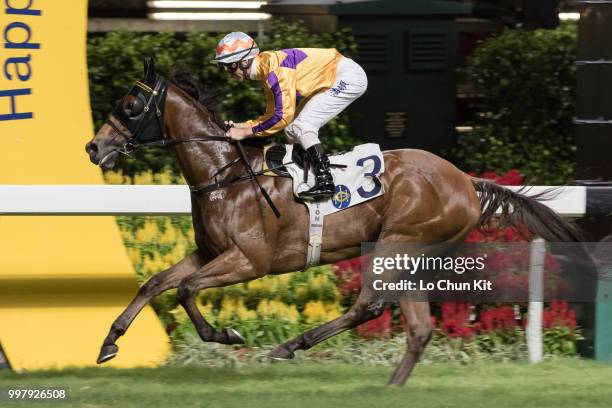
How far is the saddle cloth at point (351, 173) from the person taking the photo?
696 centimetres

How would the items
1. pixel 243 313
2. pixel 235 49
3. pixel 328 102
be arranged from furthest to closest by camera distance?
pixel 243 313
pixel 328 102
pixel 235 49

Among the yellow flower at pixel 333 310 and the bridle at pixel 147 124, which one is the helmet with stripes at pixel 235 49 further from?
the yellow flower at pixel 333 310

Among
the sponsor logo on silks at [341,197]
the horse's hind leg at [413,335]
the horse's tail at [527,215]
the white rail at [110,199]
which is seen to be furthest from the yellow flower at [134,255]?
the horse's tail at [527,215]

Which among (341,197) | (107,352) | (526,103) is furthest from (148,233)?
(526,103)

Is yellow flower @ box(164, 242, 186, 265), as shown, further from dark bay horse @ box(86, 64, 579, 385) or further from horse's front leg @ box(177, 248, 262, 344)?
horse's front leg @ box(177, 248, 262, 344)

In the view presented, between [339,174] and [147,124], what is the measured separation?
42.6 inches

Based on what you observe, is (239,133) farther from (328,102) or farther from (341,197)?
(341,197)

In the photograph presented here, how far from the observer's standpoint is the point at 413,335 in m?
6.93

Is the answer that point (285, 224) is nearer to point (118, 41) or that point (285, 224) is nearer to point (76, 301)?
point (76, 301)

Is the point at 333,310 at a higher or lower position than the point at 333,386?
higher

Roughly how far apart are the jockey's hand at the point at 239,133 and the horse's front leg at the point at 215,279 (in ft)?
2.06

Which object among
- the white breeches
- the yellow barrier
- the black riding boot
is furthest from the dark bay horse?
the yellow barrier

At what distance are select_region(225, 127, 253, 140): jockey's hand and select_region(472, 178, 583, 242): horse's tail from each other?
139 centimetres

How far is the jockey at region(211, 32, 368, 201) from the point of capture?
6770mm
